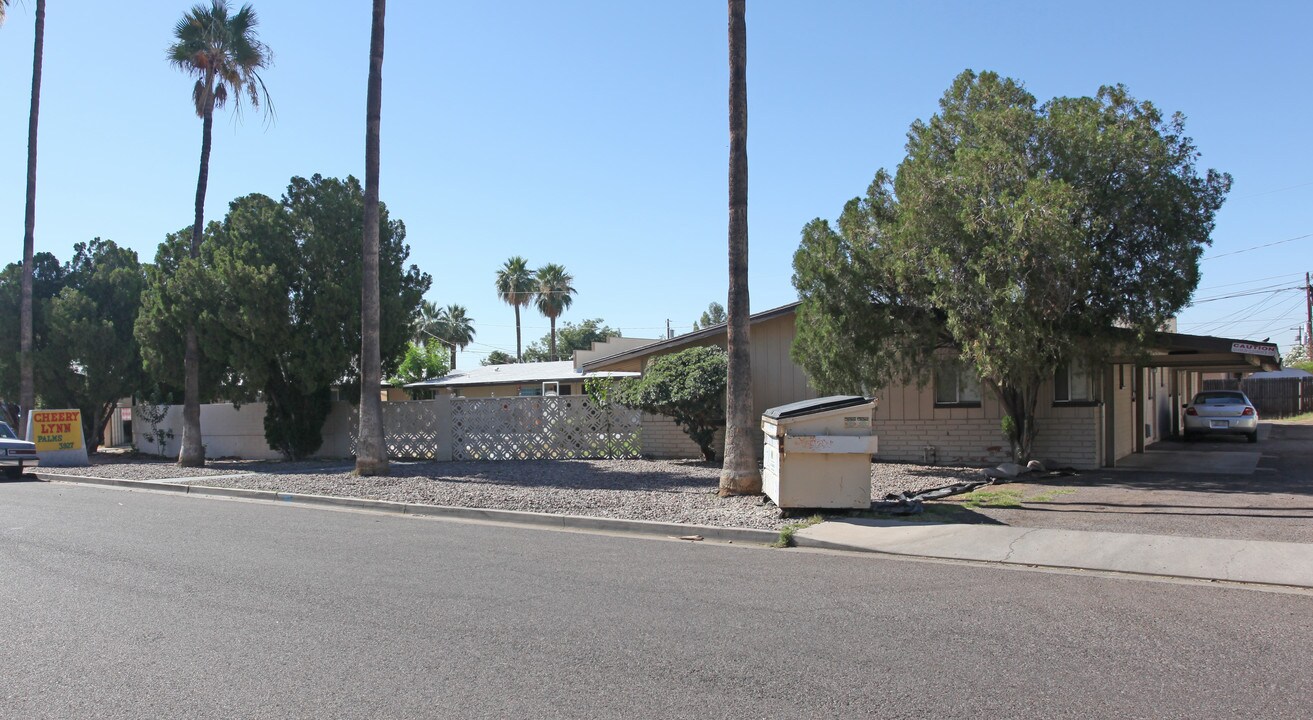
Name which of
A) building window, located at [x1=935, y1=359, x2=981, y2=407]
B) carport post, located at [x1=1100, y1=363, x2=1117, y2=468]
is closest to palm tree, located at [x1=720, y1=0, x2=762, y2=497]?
building window, located at [x1=935, y1=359, x2=981, y2=407]

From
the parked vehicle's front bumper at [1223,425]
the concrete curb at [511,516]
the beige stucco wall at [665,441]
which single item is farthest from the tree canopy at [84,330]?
the parked vehicle's front bumper at [1223,425]

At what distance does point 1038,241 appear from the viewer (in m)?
13.0

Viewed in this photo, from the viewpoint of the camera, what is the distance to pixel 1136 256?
1420 centimetres

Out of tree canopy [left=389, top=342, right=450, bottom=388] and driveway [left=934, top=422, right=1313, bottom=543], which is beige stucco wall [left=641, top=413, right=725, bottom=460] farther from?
tree canopy [left=389, top=342, right=450, bottom=388]

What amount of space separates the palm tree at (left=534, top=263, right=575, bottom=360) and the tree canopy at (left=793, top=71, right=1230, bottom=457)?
51.2 m

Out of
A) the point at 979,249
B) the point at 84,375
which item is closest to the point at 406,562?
the point at 979,249

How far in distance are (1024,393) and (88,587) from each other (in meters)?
13.9

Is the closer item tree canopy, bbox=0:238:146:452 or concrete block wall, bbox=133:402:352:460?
concrete block wall, bbox=133:402:352:460

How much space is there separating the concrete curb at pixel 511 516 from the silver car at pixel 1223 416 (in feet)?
65.6

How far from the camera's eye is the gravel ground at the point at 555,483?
12.3 m

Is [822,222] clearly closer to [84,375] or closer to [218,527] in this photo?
[218,527]

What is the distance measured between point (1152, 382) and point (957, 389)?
10367mm

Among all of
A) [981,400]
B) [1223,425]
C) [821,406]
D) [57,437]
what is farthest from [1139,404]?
[57,437]

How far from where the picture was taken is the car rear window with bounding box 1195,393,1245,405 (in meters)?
25.0
